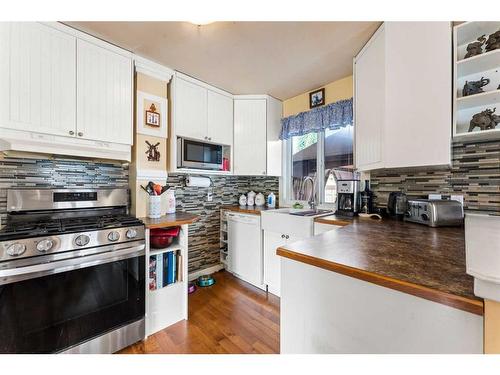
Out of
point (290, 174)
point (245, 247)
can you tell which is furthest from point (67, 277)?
point (290, 174)

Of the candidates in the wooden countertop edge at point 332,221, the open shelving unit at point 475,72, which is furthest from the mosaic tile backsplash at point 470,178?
the wooden countertop edge at point 332,221

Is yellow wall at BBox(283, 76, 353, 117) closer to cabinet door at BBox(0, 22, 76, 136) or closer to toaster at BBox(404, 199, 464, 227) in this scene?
toaster at BBox(404, 199, 464, 227)

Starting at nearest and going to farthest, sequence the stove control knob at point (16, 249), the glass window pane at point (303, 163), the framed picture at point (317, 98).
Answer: the stove control knob at point (16, 249)
the framed picture at point (317, 98)
the glass window pane at point (303, 163)

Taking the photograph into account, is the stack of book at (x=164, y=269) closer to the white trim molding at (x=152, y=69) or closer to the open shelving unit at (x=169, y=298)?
the open shelving unit at (x=169, y=298)

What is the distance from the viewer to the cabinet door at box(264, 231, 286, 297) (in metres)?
2.03

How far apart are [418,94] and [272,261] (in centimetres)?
173

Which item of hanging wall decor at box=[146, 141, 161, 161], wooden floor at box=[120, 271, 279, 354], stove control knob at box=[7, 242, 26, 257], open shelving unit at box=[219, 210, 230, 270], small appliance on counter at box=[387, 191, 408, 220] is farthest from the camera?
open shelving unit at box=[219, 210, 230, 270]

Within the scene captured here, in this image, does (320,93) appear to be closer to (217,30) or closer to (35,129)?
(217,30)

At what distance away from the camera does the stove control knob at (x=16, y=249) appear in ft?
3.36

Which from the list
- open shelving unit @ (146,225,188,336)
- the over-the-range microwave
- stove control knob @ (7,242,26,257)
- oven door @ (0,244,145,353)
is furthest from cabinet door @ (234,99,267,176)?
stove control knob @ (7,242,26,257)

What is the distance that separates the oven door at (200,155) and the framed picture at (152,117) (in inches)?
Answer: 10.4

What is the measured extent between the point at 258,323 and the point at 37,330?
1.38m

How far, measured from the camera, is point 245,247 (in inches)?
91.8

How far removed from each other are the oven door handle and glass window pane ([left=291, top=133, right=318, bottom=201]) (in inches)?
73.3
